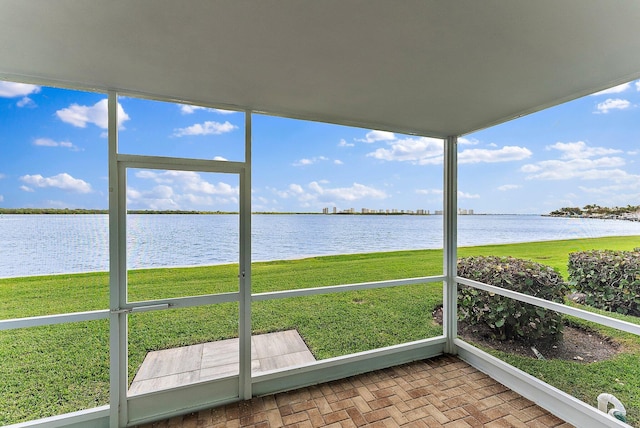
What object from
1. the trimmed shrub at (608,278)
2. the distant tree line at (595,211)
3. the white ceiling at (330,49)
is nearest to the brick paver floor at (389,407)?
the trimmed shrub at (608,278)

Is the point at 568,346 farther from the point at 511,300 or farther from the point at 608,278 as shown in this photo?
the point at 608,278

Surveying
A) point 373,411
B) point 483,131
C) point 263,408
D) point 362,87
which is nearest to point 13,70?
point 362,87

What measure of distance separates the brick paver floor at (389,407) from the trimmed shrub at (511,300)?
606 mm

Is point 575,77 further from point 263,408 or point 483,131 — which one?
point 263,408

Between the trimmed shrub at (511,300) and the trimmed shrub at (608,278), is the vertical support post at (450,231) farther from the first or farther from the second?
the trimmed shrub at (608,278)

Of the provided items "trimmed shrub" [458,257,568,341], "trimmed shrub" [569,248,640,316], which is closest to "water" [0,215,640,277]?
"trimmed shrub" [569,248,640,316]

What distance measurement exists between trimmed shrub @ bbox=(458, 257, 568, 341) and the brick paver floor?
606mm

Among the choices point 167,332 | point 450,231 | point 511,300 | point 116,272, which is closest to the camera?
point 116,272

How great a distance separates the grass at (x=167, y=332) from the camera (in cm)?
200

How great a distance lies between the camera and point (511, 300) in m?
2.91

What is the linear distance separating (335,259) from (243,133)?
76.7 inches

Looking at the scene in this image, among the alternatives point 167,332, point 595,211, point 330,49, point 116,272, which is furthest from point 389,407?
point 330,49

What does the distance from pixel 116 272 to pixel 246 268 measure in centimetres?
102

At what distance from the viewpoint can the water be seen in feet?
6.73
